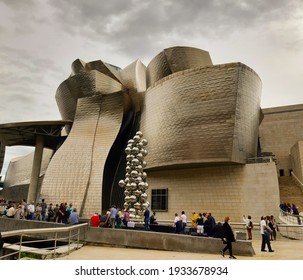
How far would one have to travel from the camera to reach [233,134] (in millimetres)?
18094

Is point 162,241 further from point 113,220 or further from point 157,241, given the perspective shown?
point 113,220

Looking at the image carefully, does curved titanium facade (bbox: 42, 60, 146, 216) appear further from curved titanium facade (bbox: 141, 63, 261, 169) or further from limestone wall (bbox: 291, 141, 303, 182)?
limestone wall (bbox: 291, 141, 303, 182)

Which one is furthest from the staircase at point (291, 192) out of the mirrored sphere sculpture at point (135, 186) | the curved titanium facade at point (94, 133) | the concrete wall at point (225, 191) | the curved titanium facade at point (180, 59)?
the curved titanium facade at point (94, 133)

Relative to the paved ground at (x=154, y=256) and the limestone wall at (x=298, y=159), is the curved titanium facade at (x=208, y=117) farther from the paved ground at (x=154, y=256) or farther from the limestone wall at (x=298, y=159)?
the paved ground at (x=154, y=256)

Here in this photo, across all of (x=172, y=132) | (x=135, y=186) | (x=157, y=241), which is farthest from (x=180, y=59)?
(x=157, y=241)

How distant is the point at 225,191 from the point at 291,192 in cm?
799

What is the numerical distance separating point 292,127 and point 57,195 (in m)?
27.2

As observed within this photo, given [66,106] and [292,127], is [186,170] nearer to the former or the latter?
[66,106]

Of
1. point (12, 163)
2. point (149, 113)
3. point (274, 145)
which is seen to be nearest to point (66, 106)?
point (149, 113)

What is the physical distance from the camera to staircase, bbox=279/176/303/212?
69.0 feet

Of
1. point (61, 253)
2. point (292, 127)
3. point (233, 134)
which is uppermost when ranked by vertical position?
point (292, 127)

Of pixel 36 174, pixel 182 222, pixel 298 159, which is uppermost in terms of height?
pixel 298 159

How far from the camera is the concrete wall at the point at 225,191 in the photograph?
17531 mm

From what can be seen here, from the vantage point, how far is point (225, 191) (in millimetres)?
18750
